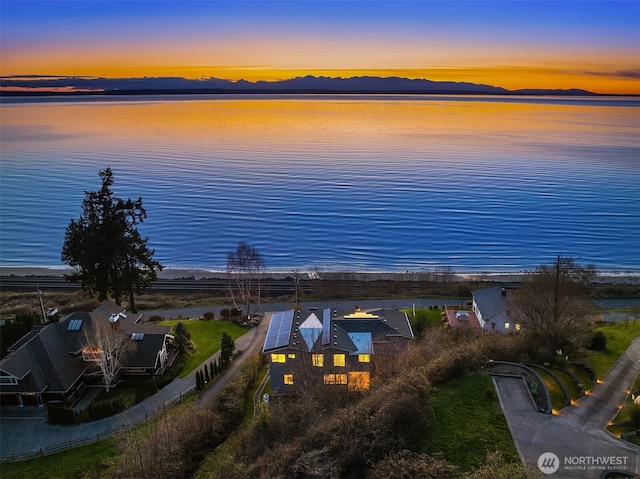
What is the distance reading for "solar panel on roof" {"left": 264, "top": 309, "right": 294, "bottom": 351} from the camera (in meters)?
32.4

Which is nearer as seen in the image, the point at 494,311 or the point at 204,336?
the point at 494,311

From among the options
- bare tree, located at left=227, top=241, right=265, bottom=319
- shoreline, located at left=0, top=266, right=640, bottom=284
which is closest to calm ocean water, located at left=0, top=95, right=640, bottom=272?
shoreline, located at left=0, top=266, right=640, bottom=284

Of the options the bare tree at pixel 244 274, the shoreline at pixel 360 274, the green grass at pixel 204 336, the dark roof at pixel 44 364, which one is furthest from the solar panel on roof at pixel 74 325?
the shoreline at pixel 360 274

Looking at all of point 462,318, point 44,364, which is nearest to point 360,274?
point 462,318

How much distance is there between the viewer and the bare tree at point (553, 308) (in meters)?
32.3

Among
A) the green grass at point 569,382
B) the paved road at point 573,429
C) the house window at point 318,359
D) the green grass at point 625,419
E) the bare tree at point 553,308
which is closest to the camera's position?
the paved road at point 573,429

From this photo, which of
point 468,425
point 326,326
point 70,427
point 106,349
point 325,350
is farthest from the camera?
point 106,349

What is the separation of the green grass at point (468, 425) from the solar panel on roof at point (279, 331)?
11650mm

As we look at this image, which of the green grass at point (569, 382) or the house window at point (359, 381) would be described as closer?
the green grass at point (569, 382)

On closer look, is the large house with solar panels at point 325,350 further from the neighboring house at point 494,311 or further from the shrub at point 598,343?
the shrub at point 598,343

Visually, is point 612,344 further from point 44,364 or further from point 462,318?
point 44,364

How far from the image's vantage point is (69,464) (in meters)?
26.2

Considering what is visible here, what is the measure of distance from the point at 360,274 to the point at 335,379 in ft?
106

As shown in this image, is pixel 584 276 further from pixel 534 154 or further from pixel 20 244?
pixel 534 154
